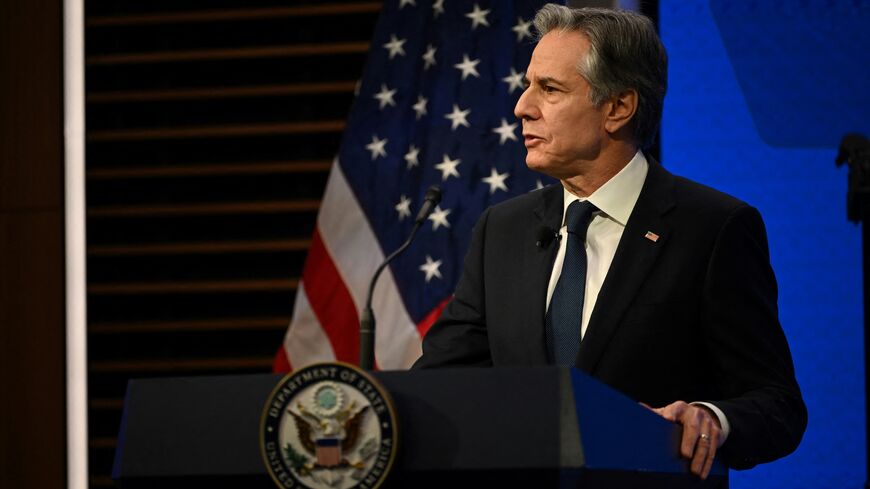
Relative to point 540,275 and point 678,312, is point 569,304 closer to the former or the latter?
point 540,275

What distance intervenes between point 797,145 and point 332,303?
1.94 meters

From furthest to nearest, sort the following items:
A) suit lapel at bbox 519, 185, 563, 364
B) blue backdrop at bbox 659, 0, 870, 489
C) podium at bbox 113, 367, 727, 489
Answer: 1. blue backdrop at bbox 659, 0, 870, 489
2. suit lapel at bbox 519, 185, 563, 364
3. podium at bbox 113, 367, 727, 489

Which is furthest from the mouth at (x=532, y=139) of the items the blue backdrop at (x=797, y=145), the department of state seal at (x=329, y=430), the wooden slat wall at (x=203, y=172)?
the wooden slat wall at (x=203, y=172)

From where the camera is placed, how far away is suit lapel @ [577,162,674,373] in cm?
194

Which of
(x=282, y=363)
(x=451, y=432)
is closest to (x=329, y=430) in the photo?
(x=451, y=432)

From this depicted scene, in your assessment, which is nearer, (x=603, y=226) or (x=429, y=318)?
(x=603, y=226)

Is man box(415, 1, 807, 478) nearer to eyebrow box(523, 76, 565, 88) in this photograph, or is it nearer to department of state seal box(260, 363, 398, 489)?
eyebrow box(523, 76, 565, 88)

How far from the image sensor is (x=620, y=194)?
7.07 ft

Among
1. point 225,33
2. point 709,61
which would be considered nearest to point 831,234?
point 709,61

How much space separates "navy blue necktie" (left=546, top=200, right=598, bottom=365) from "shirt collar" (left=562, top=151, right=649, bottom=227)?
3.0 inches

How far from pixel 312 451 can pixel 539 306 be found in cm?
84

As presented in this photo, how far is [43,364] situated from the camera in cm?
495

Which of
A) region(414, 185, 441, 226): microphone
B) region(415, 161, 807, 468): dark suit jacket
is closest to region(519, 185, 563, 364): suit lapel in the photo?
region(415, 161, 807, 468): dark suit jacket

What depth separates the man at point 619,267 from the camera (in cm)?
196
